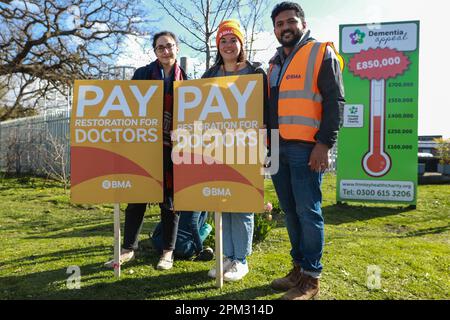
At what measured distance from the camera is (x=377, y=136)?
693cm

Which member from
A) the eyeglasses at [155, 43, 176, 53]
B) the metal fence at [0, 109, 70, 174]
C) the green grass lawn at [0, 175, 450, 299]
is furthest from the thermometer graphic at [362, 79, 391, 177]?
the metal fence at [0, 109, 70, 174]

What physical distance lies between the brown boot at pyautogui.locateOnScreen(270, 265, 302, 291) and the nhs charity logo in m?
5.11

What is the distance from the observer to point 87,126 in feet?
10.2

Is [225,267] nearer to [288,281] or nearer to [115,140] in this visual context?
[288,281]

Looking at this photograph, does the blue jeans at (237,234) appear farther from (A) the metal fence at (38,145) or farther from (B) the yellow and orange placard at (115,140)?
(A) the metal fence at (38,145)

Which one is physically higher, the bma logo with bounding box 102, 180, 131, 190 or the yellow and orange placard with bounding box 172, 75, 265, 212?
the yellow and orange placard with bounding box 172, 75, 265, 212

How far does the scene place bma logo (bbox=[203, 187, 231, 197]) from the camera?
2875 millimetres

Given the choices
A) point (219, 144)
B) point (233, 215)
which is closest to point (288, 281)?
point (233, 215)

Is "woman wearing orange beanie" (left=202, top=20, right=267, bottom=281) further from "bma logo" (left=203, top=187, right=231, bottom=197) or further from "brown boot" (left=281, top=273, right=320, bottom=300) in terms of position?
"brown boot" (left=281, top=273, right=320, bottom=300)

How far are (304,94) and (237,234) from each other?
3.94 ft

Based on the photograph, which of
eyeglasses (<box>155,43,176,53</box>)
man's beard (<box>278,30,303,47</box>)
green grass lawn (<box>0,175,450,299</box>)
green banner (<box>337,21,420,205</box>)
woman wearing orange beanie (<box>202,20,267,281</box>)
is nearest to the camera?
man's beard (<box>278,30,303,47</box>)

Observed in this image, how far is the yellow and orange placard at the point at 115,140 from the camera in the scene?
3115mm
